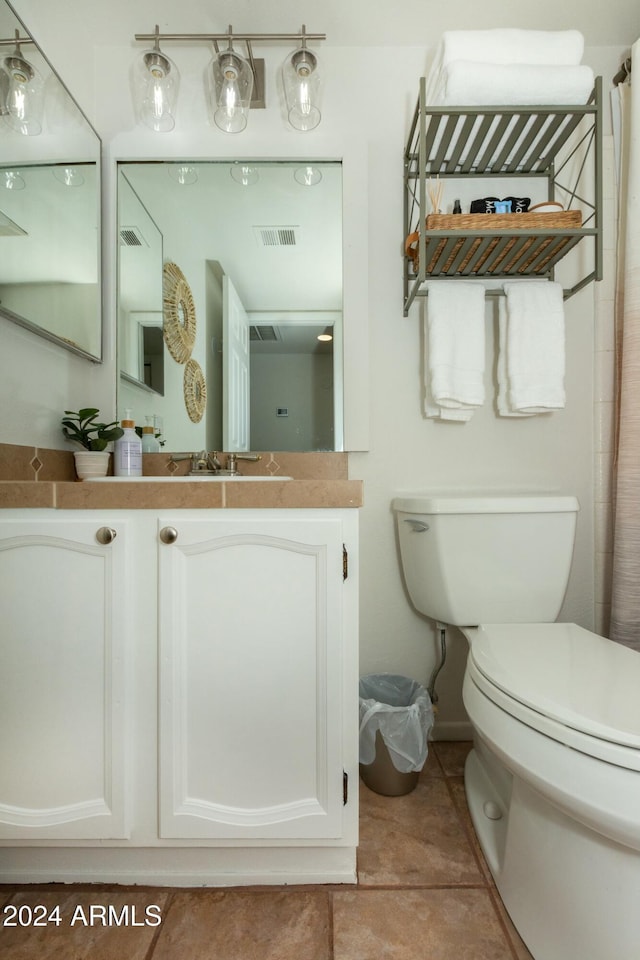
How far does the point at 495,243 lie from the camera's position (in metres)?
1.33

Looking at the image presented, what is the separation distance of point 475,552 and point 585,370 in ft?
2.42

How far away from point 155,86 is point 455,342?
109 cm

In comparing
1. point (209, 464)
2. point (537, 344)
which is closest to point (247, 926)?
Result: point (209, 464)

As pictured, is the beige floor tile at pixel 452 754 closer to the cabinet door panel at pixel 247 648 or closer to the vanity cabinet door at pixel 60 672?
the cabinet door panel at pixel 247 648

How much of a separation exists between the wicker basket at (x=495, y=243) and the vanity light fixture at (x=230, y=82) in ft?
1.61

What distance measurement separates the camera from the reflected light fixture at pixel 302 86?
4.53 ft

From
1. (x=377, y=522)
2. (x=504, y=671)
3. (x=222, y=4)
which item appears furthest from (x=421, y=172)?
(x=504, y=671)

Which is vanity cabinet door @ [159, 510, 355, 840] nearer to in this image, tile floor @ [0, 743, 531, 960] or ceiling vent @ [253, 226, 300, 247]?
tile floor @ [0, 743, 531, 960]

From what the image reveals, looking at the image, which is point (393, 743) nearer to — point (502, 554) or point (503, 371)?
point (502, 554)

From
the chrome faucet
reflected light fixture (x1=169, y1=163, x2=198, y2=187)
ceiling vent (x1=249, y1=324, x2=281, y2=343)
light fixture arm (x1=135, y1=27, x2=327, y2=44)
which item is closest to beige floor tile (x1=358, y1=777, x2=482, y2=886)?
the chrome faucet

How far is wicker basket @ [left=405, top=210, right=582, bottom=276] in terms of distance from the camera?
4.18ft

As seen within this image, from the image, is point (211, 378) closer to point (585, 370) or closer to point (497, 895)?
point (585, 370)

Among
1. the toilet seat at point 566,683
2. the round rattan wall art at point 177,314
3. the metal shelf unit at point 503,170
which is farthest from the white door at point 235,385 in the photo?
the toilet seat at point 566,683

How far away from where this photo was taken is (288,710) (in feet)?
3.15
